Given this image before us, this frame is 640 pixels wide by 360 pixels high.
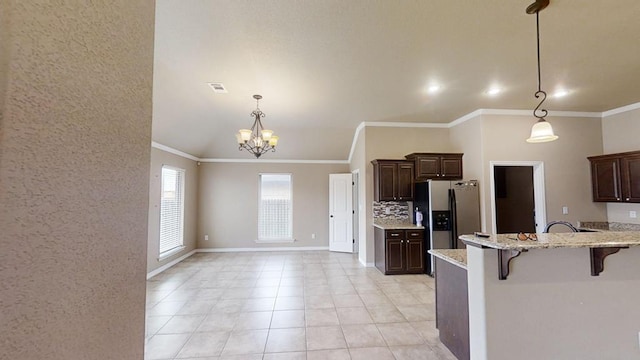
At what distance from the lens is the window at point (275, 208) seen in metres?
7.51

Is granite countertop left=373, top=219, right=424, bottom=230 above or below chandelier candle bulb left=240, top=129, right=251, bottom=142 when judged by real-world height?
below

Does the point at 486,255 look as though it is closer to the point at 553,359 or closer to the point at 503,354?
the point at 503,354

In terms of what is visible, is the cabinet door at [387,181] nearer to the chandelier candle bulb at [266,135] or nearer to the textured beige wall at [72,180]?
the chandelier candle bulb at [266,135]

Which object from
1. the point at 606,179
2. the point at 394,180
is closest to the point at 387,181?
the point at 394,180

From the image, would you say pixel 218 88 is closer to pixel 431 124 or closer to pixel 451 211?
pixel 431 124

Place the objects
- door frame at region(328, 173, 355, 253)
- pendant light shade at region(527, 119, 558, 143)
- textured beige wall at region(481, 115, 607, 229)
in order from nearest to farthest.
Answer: pendant light shade at region(527, 119, 558, 143)
textured beige wall at region(481, 115, 607, 229)
door frame at region(328, 173, 355, 253)

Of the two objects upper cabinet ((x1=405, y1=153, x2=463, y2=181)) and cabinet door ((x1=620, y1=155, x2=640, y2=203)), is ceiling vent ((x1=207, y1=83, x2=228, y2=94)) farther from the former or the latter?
cabinet door ((x1=620, y1=155, x2=640, y2=203))

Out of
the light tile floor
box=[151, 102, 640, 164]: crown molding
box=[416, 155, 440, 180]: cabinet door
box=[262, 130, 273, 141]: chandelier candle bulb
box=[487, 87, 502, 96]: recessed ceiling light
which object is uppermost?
box=[487, 87, 502, 96]: recessed ceiling light

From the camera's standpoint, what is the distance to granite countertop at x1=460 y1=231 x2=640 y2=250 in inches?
71.8

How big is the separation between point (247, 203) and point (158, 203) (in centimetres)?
245

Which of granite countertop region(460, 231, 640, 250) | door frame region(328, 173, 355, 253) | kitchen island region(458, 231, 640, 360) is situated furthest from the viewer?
door frame region(328, 173, 355, 253)

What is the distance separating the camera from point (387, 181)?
17.5ft

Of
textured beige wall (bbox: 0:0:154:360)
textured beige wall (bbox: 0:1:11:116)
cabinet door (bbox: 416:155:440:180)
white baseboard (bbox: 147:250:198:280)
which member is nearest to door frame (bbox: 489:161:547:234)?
cabinet door (bbox: 416:155:440:180)

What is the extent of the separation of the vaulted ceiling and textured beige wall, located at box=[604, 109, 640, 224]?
297 mm
